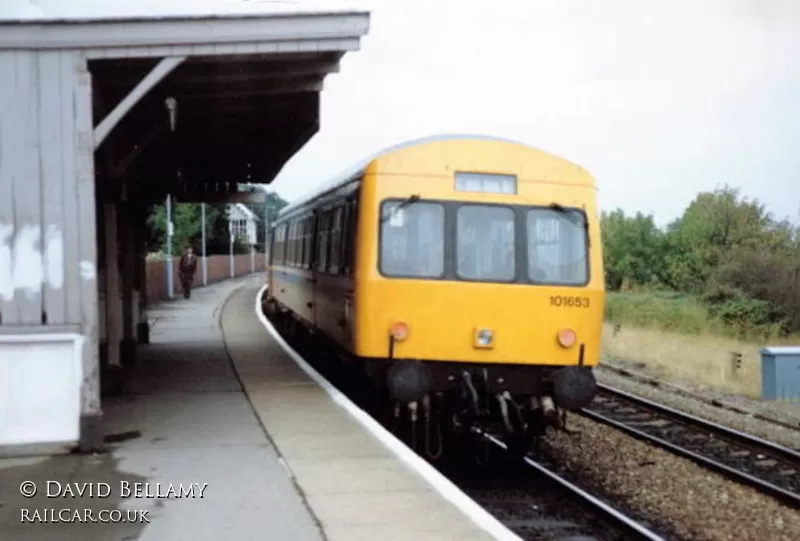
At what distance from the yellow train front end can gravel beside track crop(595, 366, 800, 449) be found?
14.0 feet

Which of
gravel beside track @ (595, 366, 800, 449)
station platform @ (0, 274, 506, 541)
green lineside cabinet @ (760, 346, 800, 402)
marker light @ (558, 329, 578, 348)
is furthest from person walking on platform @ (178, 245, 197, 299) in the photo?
marker light @ (558, 329, 578, 348)

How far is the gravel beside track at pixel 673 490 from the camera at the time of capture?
29.4 feet

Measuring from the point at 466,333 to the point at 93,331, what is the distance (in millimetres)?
3334

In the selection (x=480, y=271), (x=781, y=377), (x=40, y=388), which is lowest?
(x=781, y=377)

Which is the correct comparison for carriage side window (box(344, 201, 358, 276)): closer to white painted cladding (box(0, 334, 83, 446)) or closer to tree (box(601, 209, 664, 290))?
white painted cladding (box(0, 334, 83, 446))

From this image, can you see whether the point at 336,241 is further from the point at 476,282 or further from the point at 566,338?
the point at 566,338

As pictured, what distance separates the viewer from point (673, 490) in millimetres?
10391

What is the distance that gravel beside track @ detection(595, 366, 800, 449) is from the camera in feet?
44.4

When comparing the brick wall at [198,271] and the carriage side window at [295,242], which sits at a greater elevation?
the carriage side window at [295,242]

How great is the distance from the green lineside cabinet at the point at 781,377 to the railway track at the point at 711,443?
2.22m

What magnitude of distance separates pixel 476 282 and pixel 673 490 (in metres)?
2.75

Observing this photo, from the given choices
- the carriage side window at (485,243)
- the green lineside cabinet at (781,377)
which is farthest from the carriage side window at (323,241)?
the green lineside cabinet at (781,377)

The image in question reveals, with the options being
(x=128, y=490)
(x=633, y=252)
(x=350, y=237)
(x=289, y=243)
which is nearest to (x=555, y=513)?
(x=350, y=237)

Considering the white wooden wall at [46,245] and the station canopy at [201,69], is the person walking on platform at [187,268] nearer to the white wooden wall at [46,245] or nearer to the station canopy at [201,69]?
the station canopy at [201,69]
